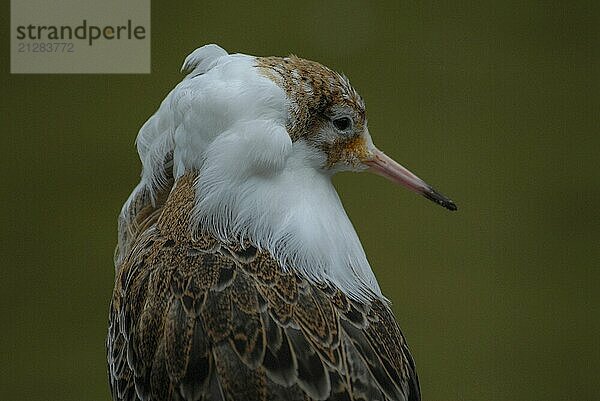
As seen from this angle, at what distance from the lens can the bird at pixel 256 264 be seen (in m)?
0.86

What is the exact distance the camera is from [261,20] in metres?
1.35

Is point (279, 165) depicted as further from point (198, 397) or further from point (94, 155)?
point (94, 155)

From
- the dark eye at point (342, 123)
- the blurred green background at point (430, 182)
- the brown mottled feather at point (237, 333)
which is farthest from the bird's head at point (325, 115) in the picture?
the blurred green background at point (430, 182)

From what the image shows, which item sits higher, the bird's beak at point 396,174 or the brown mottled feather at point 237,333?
the bird's beak at point 396,174

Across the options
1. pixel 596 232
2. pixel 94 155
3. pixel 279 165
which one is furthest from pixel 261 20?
pixel 596 232

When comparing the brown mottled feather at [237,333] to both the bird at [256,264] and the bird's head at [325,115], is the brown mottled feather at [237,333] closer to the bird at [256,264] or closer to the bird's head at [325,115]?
the bird at [256,264]

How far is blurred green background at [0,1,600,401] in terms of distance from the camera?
54.2 inches

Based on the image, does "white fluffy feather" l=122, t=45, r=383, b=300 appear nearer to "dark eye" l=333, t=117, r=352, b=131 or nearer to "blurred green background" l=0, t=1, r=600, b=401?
"dark eye" l=333, t=117, r=352, b=131

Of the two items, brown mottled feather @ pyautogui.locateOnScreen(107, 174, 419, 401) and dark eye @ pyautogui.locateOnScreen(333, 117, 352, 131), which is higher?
dark eye @ pyautogui.locateOnScreen(333, 117, 352, 131)

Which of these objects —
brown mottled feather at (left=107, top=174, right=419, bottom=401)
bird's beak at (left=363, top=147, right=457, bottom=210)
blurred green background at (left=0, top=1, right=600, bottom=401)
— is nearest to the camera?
brown mottled feather at (left=107, top=174, right=419, bottom=401)

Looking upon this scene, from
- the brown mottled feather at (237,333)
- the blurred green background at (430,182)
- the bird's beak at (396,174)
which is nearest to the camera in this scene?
the brown mottled feather at (237,333)

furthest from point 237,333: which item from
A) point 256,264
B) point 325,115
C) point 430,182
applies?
point 430,182

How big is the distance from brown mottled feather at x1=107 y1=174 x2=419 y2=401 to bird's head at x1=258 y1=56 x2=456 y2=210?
0.44 feet

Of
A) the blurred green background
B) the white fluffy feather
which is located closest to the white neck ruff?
the white fluffy feather
